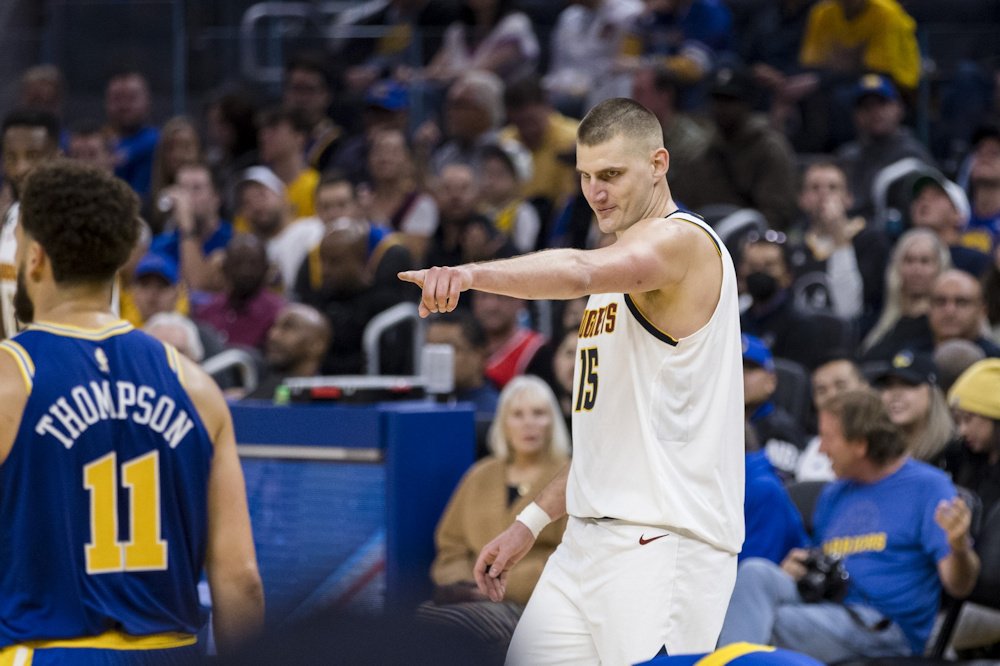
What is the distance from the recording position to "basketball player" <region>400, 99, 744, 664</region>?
160 inches

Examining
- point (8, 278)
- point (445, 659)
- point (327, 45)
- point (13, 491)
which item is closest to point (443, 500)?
point (8, 278)

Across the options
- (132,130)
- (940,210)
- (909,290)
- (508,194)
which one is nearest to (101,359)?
(909,290)

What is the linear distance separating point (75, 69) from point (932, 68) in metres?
8.07

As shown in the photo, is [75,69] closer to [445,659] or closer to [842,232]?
[842,232]

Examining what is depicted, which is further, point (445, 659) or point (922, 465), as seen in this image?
point (922, 465)

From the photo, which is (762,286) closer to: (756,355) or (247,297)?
(756,355)

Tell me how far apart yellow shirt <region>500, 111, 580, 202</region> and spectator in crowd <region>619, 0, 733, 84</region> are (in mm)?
975

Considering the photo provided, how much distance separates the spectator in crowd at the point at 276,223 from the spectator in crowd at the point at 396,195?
52 centimetres

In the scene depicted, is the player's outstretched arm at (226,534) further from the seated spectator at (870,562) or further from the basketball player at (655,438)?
the seated spectator at (870,562)

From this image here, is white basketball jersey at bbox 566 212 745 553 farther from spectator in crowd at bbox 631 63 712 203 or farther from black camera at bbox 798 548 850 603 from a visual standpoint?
spectator in crowd at bbox 631 63 712 203

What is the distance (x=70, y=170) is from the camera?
4082 millimetres

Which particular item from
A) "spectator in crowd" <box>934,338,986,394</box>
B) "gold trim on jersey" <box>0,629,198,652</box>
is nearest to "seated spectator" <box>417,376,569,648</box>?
"spectator in crowd" <box>934,338,986,394</box>

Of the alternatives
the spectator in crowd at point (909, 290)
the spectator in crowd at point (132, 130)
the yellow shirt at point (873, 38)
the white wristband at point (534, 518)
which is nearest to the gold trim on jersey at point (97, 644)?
the white wristband at point (534, 518)

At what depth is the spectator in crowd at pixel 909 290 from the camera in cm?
934
